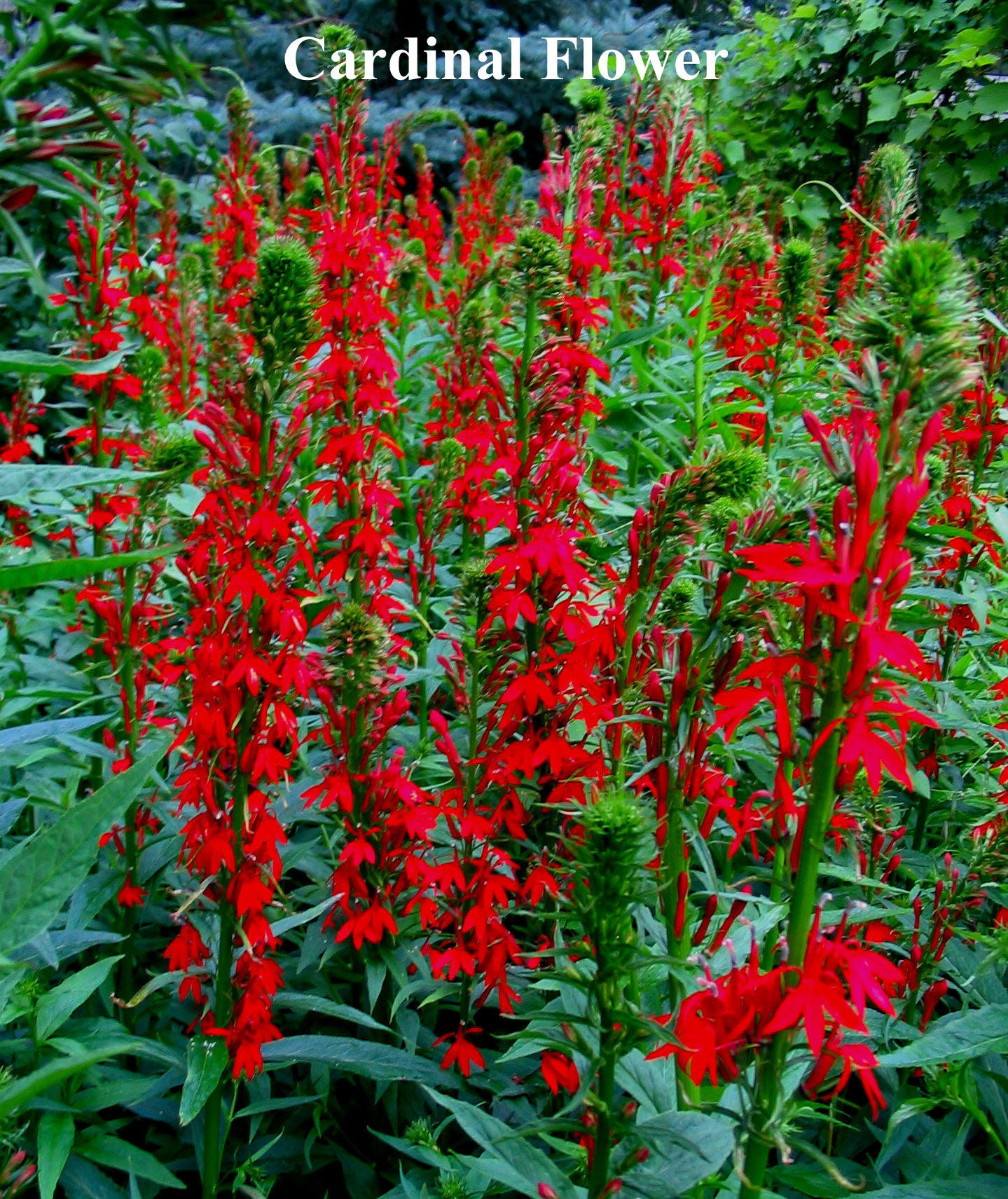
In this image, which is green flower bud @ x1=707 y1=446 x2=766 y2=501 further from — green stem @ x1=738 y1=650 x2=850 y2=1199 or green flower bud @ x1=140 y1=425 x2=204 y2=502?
green flower bud @ x1=140 y1=425 x2=204 y2=502

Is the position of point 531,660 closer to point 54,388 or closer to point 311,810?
point 311,810

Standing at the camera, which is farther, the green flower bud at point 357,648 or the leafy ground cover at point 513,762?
the green flower bud at point 357,648

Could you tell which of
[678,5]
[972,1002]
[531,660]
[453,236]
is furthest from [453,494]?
[678,5]

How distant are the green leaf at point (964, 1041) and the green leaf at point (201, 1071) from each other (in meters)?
0.91

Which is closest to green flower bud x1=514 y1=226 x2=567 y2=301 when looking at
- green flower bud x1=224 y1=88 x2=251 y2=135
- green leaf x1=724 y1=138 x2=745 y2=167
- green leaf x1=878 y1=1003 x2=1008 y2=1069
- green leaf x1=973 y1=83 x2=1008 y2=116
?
green leaf x1=878 y1=1003 x2=1008 y2=1069

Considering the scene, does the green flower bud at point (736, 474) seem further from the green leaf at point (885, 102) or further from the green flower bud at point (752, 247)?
the green leaf at point (885, 102)

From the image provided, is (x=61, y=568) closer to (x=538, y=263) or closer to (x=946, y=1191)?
(x=538, y=263)

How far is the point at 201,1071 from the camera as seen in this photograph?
1.45m

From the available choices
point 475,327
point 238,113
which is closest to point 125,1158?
point 475,327

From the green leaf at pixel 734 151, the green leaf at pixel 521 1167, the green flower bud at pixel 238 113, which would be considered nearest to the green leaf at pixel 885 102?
the green leaf at pixel 734 151

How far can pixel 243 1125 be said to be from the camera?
6.08 feet

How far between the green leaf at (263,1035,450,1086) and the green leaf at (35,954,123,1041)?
0.92 feet

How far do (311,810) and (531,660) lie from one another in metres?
0.51

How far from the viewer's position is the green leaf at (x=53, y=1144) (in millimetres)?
1359
